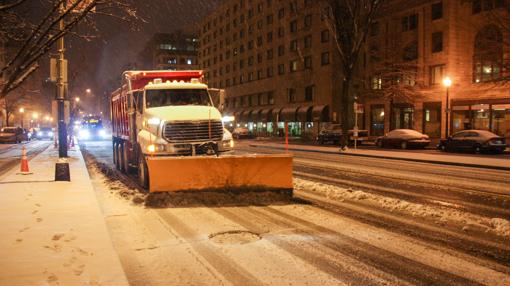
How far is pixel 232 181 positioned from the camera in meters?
11.3

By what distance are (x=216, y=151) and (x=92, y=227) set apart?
5.11m

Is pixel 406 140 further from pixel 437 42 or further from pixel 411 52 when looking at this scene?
pixel 411 52

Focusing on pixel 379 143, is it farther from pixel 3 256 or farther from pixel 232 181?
pixel 3 256

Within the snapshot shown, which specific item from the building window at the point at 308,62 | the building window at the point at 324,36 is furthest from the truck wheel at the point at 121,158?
the building window at the point at 308,62

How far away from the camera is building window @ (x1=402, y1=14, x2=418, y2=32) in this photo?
44750 millimetres

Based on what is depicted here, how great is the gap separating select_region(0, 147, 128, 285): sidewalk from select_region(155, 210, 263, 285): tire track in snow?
118 centimetres

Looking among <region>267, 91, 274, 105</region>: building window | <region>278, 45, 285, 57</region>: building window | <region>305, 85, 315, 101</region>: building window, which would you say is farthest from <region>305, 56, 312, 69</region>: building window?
<region>267, 91, 274, 105</region>: building window

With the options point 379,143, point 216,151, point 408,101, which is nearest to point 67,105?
point 216,151

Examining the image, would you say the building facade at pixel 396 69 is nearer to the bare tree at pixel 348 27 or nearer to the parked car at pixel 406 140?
the parked car at pixel 406 140

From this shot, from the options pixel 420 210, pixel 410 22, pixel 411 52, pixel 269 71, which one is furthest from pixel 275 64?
pixel 420 210

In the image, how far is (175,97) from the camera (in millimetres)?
13844

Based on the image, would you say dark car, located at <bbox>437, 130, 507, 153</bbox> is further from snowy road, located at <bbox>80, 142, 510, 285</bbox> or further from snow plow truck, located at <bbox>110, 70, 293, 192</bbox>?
snow plow truck, located at <bbox>110, 70, 293, 192</bbox>

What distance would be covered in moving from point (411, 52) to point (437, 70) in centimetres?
389

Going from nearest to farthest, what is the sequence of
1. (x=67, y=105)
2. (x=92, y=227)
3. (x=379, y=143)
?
(x=92, y=227), (x=67, y=105), (x=379, y=143)
